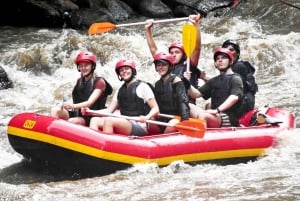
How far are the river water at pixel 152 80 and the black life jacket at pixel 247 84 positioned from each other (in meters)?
0.59

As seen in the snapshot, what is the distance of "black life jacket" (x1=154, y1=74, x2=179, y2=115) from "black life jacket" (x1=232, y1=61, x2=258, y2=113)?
2.94 ft

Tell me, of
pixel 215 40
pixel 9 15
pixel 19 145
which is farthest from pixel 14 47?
pixel 19 145

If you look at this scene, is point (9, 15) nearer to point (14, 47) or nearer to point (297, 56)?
point (14, 47)

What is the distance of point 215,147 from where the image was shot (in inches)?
221

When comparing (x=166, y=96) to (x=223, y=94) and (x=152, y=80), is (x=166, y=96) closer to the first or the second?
(x=223, y=94)

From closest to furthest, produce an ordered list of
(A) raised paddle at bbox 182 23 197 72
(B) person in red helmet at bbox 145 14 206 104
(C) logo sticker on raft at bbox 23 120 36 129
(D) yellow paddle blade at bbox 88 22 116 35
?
(C) logo sticker on raft at bbox 23 120 36 129, (B) person in red helmet at bbox 145 14 206 104, (A) raised paddle at bbox 182 23 197 72, (D) yellow paddle blade at bbox 88 22 116 35

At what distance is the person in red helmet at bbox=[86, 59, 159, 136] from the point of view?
5.65 meters

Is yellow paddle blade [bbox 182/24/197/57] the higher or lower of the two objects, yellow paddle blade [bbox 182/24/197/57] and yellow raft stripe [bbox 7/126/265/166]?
the higher

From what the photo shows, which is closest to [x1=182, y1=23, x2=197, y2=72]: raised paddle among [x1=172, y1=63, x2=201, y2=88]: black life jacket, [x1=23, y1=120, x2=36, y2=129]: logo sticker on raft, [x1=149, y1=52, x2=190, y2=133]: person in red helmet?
[x1=172, y1=63, x2=201, y2=88]: black life jacket

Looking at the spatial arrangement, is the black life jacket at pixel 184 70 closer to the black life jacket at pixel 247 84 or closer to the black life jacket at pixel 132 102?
the black life jacket at pixel 247 84

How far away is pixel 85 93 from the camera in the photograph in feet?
20.0

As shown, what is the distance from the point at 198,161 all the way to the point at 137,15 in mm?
10882

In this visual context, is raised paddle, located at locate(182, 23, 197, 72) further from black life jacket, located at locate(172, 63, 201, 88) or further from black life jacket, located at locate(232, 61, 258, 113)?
black life jacket, located at locate(232, 61, 258, 113)

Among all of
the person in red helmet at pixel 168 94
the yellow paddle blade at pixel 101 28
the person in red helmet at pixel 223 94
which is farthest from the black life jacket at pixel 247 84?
the yellow paddle blade at pixel 101 28
